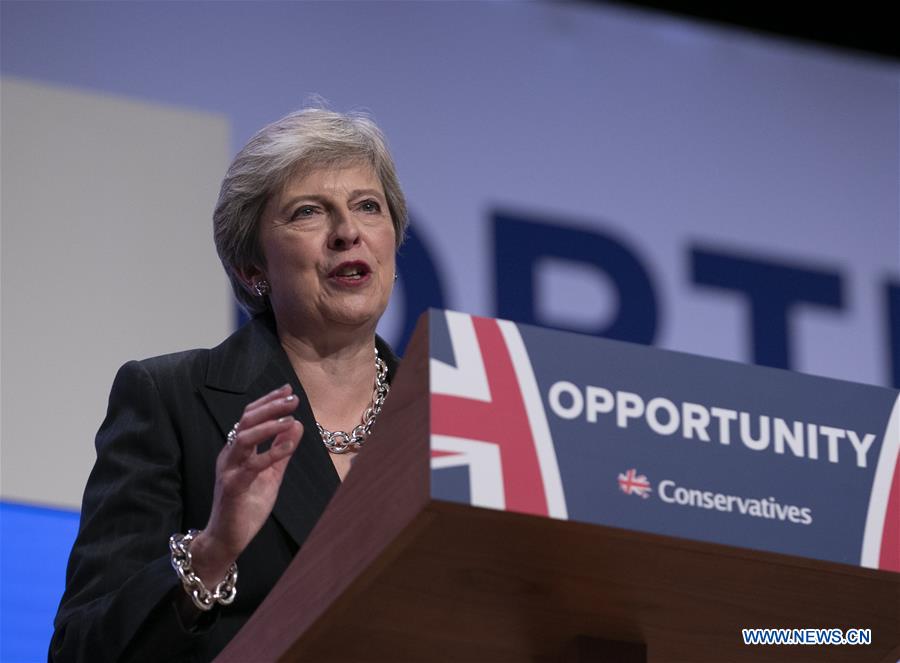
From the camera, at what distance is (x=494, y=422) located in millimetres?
1160

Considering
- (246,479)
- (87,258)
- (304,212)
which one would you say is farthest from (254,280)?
(87,258)

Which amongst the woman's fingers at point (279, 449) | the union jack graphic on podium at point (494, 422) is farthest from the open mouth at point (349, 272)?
the union jack graphic on podium at point (494, 422)

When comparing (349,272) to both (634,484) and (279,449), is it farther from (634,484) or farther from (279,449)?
(634,484)

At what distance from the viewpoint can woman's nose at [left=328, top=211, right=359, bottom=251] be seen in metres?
2.22

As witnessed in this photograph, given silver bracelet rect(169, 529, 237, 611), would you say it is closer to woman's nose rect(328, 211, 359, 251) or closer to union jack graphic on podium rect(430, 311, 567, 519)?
union jack graphic on podium rect(430, 311, 567, 519)

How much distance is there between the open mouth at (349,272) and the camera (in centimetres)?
222

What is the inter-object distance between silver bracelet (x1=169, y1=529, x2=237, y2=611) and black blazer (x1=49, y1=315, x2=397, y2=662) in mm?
15

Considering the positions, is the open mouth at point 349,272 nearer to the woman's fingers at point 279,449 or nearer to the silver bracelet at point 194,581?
the silver bracelet at point 194,581

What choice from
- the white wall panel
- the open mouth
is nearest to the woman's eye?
the open mouth

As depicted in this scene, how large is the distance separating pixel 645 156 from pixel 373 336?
200 centimetres

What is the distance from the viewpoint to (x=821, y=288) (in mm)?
4250

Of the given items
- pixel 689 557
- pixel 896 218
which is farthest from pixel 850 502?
pixel 896 218

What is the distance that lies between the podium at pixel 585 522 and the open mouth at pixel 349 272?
90 cm

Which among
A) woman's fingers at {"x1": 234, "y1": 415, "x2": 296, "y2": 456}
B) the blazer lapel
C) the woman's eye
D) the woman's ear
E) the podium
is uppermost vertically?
the woman's eye
